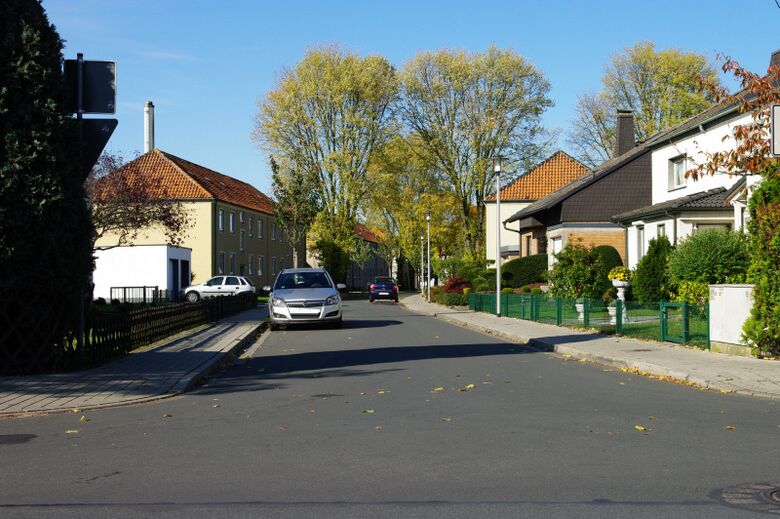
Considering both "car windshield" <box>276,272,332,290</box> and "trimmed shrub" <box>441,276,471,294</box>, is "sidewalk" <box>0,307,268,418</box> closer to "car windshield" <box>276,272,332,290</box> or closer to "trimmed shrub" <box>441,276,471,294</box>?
"car windshield" <box>276,272,332,290</box>

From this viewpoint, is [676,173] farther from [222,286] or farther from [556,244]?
[222,286]

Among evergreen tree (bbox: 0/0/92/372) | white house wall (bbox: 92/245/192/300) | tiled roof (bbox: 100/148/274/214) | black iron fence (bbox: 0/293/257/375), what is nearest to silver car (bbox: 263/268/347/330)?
black iron fence (bbox: 0/293/257/375)

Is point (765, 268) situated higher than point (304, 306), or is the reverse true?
point (765, 268)

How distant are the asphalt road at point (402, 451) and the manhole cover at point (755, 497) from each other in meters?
0.06

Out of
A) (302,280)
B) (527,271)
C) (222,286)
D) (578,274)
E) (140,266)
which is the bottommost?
(222,286)

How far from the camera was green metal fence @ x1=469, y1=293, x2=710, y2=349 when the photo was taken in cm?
1664

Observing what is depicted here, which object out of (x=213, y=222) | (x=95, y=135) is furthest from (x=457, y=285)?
(x=95, y=135)

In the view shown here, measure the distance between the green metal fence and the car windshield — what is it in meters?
6.81

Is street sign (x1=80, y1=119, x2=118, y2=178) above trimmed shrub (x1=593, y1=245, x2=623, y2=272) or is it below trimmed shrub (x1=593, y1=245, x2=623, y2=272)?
above

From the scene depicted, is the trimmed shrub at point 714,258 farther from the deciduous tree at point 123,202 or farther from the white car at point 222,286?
the white car at point 222,286

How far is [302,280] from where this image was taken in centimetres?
2677

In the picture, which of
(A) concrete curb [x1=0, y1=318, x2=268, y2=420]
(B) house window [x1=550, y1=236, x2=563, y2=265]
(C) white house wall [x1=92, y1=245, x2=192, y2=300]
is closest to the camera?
(A) concrete curb [x1=0, y1=318, x2=268, y2=420]

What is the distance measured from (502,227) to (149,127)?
29712mm

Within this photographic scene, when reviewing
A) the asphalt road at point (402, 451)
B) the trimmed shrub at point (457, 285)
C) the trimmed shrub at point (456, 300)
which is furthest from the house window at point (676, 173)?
the asphalt road at point (402, 451)
